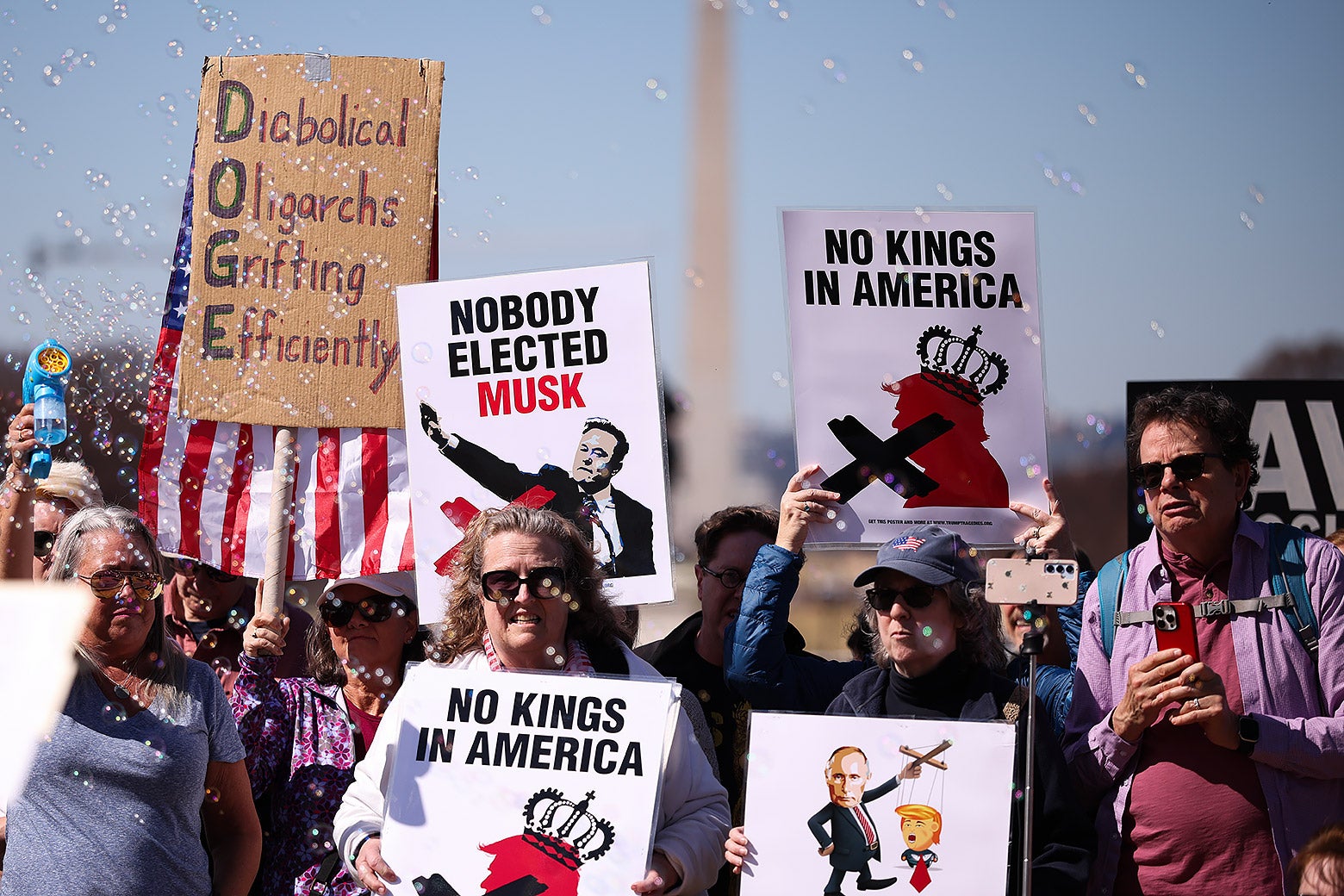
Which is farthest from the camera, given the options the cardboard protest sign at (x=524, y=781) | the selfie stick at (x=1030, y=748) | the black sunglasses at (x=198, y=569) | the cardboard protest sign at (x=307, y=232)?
the black sunglasses at (x=198, y=569)

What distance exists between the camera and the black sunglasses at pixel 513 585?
12.4 feet

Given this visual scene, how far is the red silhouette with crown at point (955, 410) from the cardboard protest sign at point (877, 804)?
3.54ft

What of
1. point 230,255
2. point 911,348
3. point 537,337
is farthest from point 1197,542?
point 230,255

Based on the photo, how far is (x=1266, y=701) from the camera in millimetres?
3514

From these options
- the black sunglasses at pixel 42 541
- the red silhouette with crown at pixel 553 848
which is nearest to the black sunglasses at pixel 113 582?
the black sunglasses at pixel 42 541

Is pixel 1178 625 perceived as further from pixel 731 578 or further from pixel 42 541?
pixel 42 541

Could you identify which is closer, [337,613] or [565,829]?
[565,829]

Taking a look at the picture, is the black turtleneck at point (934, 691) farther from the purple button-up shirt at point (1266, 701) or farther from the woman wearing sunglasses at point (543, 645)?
the woman wearing sunglasses at point (543, 645)

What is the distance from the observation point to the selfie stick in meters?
3.25

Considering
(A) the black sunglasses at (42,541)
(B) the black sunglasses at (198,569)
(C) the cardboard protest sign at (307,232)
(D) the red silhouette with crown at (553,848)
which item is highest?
(C) the cardboard protest sign at (307,232)

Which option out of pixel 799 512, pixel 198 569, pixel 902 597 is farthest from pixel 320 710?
pixel 902 597

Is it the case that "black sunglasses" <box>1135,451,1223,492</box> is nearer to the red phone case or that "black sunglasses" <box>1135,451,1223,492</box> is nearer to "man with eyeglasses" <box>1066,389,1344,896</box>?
"man with eyeglasses" <box>1066,389,1344,896</box>

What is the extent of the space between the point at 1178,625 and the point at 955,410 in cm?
116

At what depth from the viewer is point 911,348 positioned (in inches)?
175
